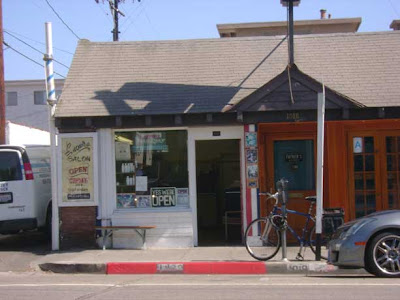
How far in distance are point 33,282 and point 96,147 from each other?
3549mm

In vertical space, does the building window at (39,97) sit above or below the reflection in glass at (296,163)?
above

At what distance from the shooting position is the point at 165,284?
7688mm

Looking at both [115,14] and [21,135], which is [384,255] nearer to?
[21,135]

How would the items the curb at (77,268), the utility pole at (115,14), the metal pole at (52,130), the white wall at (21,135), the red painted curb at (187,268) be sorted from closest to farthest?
the red painted curb at (187,268) → the curb at (77,268) → the metal pole at (52,130) → the white wall at (21,135) → the utility pole at (115,14)

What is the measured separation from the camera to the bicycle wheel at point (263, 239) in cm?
924

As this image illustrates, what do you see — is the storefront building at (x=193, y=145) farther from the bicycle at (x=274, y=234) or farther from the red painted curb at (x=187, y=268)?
the red painted curb at (x=187, y=268)

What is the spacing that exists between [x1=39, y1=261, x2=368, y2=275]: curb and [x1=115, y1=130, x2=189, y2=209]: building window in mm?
2221

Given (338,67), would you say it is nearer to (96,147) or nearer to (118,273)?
(96,147)

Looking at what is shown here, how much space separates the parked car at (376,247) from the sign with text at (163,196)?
4.38 metres

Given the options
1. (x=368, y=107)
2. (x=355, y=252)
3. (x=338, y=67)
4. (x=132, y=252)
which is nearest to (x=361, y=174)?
(x=368, y=107)

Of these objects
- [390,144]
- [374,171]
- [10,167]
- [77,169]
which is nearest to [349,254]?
[374,171]

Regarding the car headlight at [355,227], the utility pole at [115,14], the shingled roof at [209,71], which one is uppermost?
the utility pole at [115,14]

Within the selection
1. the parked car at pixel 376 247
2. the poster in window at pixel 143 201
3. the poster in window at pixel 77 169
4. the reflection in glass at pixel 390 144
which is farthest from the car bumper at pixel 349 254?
the poster in window at pixel 77 169
